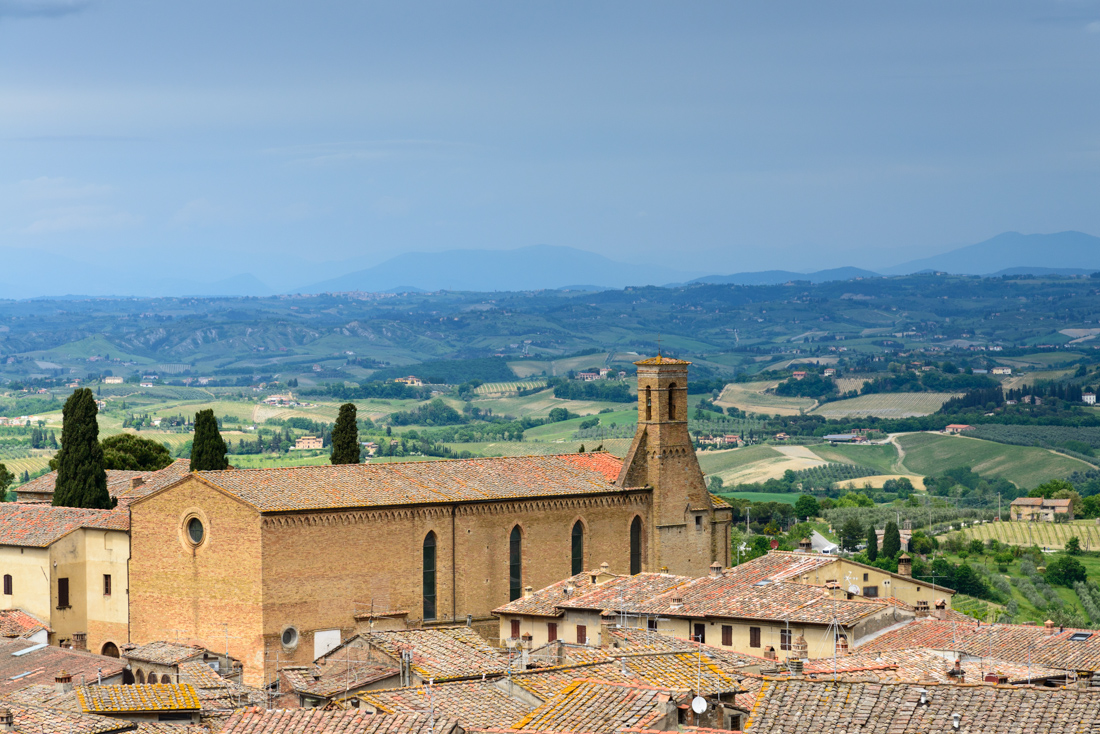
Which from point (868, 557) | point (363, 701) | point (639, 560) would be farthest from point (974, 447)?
point (363, 701)

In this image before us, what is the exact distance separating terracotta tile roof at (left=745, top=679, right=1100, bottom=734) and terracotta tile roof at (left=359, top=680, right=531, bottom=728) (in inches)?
296

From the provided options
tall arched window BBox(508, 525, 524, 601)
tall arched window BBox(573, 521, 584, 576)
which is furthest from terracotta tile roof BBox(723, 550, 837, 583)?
tall arched window BBox(508, 525, 524, 601)

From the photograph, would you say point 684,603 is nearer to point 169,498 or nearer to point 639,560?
point 639,560

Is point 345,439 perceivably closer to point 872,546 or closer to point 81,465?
point 81,465

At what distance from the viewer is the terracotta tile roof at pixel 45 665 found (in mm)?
40688

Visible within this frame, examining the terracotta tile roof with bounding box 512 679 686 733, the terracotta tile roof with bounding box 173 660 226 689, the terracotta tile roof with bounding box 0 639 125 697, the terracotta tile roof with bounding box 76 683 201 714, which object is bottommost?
the terracotta tile roof with bounding box 173 660 226 689

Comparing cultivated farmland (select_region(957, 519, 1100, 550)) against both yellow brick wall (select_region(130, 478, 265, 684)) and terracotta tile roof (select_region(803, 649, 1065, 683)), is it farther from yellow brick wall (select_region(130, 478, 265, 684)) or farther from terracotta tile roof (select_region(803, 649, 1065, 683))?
terracotta tile roof (select_region(803, 649, 1065, 683))

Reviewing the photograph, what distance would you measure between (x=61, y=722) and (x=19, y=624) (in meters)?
24.6

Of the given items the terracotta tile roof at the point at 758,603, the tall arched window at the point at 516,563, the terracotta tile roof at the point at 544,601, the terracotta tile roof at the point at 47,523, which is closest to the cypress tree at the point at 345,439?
the terracotta tile roof at the point at 47,523

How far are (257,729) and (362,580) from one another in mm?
25593

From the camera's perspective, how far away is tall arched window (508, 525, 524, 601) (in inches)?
2037

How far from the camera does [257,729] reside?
22.1 m

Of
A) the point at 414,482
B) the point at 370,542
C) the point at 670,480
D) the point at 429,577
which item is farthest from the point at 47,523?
the point at 670,480

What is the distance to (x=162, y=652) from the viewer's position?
45.4 m
